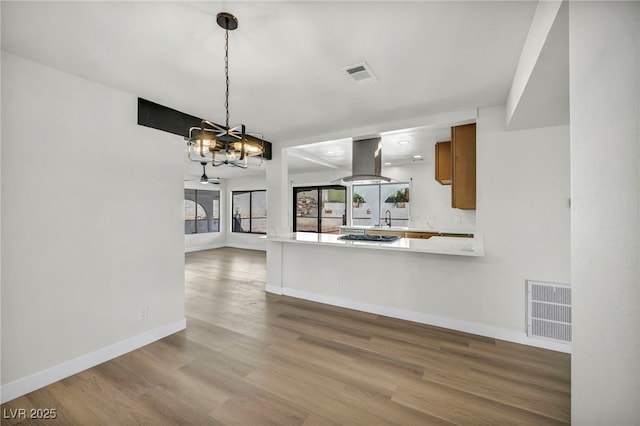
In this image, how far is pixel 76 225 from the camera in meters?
2.24

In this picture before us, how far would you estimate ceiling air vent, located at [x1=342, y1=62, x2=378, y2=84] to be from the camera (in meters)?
2.04

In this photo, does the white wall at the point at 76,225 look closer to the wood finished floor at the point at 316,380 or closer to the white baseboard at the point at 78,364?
the white baseboard at the point at 78,364

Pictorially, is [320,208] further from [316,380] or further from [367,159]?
[316,380]

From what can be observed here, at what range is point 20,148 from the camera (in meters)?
1.96

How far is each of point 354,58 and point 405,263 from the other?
239cm

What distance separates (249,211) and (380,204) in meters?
4.62

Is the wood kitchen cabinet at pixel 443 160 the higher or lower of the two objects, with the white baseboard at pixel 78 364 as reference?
higher

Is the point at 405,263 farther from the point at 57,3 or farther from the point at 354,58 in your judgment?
the point at 57,3

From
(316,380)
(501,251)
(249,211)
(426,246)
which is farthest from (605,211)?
(249,211)

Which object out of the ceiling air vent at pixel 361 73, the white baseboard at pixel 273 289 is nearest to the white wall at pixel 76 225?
the white baseboard at pixel 273 289

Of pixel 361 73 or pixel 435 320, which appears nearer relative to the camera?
pixel 361 73

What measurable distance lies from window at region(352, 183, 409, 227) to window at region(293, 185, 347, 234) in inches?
15.3

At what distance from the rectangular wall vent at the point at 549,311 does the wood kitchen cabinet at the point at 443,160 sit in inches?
75.4

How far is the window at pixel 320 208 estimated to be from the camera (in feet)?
24.5
